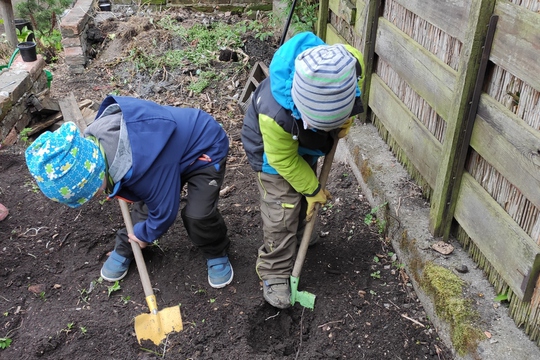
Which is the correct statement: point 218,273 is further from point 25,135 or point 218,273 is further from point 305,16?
point 305,16

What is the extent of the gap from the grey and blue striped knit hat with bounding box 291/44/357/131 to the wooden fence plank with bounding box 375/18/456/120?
85cm

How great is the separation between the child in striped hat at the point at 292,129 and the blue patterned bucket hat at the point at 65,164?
84 centimetres

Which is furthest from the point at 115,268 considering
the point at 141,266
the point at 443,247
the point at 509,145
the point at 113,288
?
the point at 509,145

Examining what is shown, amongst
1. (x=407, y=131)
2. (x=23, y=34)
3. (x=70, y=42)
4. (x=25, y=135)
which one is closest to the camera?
(x=407, y=131)

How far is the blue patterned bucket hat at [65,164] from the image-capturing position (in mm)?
2293

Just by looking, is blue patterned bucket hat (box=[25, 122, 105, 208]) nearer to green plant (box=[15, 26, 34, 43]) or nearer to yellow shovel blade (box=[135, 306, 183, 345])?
yellow shovel blade (box=[135, 306, 183, 345])

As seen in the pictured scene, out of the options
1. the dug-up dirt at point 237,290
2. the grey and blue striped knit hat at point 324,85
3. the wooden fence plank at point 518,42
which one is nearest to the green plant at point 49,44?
the dug-up dirt at point 237,290

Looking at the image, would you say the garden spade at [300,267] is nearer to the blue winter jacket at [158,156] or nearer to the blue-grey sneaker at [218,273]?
the blue-grey sneaker at [218,273]

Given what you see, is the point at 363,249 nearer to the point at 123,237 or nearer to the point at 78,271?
the point at 123,237

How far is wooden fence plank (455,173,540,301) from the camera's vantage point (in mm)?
2229

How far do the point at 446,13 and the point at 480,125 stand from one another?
71cm

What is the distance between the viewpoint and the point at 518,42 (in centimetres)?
216

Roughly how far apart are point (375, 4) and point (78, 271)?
285 centimetres

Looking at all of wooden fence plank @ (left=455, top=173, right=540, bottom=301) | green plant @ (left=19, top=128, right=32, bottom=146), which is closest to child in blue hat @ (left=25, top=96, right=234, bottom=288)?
wooden fence plank @ (left=455, top=173, right=540, bottom=301)
